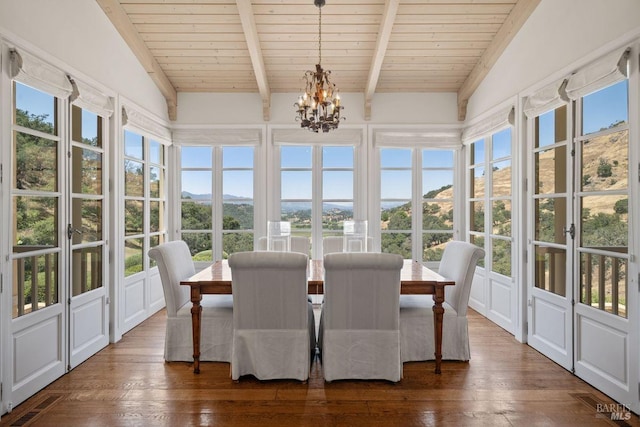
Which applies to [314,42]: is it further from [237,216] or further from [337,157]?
[237,216]

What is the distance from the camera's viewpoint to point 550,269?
11.0 feet

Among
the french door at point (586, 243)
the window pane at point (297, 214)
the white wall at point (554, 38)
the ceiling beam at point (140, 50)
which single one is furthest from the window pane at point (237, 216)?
the french door at point (586, 243)

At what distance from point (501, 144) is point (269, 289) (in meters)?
3.15

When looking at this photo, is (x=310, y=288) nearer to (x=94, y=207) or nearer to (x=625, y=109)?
(x=94, y=207)

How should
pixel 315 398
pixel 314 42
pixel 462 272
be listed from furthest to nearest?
pixel 314 42, pixel 462 272, pixel 315 398

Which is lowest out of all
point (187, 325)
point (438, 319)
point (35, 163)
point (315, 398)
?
point (315, 398)

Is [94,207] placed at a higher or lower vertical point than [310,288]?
higher

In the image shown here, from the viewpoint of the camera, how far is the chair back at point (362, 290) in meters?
2.59

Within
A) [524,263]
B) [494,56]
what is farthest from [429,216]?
[494,56]

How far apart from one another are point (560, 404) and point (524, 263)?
58.4 inches

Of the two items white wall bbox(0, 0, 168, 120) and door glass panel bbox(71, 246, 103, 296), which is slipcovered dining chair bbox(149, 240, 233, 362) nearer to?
door glass panel bbox(71, 246, 103, 296)

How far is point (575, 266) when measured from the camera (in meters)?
3.00

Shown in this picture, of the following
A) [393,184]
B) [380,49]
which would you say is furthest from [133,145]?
[393,184]

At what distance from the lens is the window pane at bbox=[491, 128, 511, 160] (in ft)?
13.5
